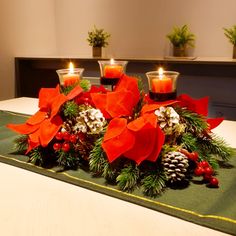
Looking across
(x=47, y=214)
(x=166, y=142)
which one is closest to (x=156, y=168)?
(x=166, y=142)

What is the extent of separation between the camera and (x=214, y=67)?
2365mm

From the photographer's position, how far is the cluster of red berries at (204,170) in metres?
0.60

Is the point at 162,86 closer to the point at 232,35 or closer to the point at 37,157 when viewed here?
the point at 37,157

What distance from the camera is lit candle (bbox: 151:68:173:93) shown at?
2.26 feet

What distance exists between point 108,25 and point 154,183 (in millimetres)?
2714

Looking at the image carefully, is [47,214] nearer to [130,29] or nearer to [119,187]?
[119,187]

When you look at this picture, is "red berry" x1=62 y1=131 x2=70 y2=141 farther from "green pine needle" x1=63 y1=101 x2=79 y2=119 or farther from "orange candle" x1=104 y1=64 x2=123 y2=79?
"orange candle" x1=104 y1=64 x2=123 y2=79

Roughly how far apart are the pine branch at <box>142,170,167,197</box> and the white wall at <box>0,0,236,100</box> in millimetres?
2214

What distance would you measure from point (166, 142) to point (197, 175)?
0.28 feet

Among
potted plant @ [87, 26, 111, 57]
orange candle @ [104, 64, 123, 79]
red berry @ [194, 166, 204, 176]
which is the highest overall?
potted plant @ [87, 26, 111, 57]

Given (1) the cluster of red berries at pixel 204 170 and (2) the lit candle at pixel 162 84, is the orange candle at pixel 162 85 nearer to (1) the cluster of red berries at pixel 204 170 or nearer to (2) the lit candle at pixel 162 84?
(2) the lit candle at pixel 162 84

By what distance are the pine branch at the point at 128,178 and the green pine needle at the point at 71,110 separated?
0.17 metres

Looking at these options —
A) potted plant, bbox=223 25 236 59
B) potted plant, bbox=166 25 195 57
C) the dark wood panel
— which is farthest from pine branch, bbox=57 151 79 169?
potted plant, bbox=166 25 195 57

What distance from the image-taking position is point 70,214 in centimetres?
52
